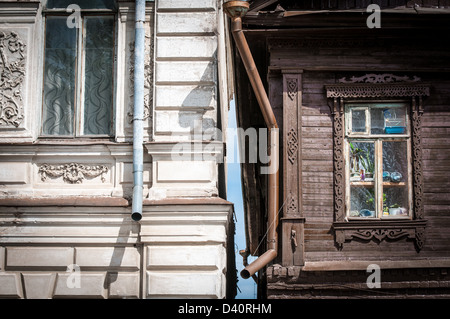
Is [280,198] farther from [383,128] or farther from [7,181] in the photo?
[7,181]

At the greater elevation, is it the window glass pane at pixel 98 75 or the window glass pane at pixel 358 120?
the window glass pane at pixel 98 75

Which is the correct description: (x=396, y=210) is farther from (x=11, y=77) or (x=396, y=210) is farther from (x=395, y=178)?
(x=11, y=77)

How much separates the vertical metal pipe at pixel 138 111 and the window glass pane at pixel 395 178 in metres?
3.09

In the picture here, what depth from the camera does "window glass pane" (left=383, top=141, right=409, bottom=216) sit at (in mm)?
8453

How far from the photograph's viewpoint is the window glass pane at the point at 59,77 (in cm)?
907

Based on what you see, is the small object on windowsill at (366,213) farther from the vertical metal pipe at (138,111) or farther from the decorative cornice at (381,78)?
the vertical metal pipe at (138,111)

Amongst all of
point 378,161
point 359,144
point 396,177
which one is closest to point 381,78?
point 359,144

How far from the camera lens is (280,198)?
8.41 m

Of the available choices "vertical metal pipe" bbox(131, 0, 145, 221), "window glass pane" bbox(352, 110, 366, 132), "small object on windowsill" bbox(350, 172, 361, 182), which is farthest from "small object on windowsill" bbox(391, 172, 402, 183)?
"vertical metal pipe" bbox(131, 0, 145, 221)

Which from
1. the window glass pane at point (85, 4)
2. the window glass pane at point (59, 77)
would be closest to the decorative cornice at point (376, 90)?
the window glass pane at point (85, 4)
